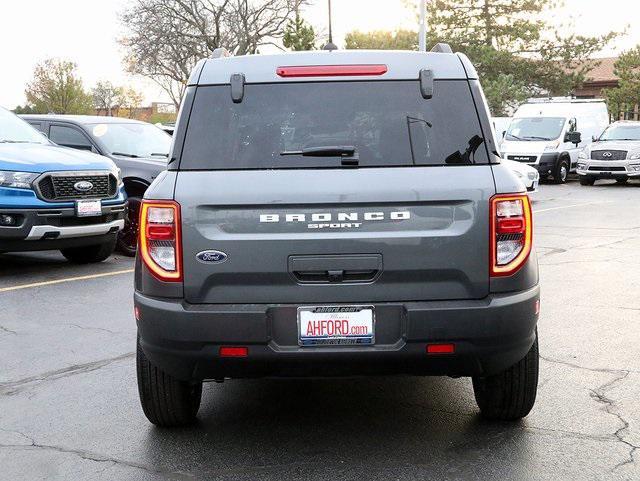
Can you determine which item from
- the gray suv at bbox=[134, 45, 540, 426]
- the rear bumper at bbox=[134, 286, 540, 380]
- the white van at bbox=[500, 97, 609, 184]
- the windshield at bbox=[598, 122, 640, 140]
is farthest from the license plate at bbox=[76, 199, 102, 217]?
the windshield at bbox=[598, 122, 640, 140]

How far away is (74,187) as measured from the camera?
30.0 feet

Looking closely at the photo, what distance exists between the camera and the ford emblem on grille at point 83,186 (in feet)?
30.1

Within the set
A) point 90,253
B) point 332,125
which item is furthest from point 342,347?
point 90,253

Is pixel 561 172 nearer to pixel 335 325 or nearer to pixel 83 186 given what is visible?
pixel 83 186

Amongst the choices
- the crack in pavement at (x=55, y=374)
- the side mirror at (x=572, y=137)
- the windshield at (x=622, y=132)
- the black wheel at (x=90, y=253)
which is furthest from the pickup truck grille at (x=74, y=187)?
the windshield at (x=622, y=132)

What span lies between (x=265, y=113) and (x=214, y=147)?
0.94 feet

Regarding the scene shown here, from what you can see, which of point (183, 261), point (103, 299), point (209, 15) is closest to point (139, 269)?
point (183, 261)

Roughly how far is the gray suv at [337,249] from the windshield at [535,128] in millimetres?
22224

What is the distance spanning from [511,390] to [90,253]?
708 cm

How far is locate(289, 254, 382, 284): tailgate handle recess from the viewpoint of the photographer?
3.54 m

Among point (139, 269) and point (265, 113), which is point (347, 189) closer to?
point (265, 113)

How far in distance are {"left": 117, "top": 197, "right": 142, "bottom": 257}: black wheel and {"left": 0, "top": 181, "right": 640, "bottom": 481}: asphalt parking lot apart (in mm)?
3773

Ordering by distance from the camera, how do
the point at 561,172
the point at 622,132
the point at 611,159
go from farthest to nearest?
the point at 561,172, the point at 622,132, the point at 611,159

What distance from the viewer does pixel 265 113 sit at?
12.5ft
